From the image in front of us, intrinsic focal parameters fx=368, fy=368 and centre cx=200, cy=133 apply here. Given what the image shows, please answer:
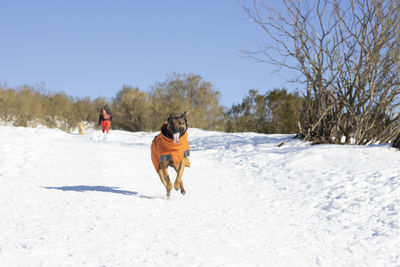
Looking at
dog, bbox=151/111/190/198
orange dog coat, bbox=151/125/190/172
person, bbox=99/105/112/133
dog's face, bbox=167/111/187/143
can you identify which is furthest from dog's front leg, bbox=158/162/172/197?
person, bbox=99/105/112/133

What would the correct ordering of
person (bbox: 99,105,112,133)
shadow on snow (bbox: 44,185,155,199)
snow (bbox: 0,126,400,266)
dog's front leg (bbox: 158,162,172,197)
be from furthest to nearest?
person (bbox: 99,105,112,133) → shadow on snow (bbox: 44,185,155,199) → dog's front leg (bbox: 158,162,172,197) → snow (bbox: 0,126,400,266)

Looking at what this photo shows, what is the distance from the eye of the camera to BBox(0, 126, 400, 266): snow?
346 centimetres

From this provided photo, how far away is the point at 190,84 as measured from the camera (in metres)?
31.8

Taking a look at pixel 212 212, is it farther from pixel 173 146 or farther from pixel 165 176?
pixel 173 146

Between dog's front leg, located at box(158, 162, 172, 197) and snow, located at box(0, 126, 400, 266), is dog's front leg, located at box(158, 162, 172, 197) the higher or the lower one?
the higher one

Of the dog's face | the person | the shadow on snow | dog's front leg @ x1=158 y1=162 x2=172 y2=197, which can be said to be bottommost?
the shadow on snow

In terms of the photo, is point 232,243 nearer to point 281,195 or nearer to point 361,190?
point 281,195

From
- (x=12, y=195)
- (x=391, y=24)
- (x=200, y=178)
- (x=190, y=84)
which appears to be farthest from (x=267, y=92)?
(x=12, y=195)

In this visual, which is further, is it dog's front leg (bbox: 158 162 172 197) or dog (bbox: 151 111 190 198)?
dog's front leg (bbox: 158 162 172 197)

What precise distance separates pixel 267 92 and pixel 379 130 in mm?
17379

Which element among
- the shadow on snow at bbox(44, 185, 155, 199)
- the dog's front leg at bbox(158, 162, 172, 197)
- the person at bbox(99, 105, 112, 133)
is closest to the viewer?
the dog's front leg at bbox(158, 162, 172, 197)

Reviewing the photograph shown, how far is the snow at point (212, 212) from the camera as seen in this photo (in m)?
3.46

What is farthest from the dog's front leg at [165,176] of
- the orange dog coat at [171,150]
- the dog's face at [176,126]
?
the dog's face at [176,126]

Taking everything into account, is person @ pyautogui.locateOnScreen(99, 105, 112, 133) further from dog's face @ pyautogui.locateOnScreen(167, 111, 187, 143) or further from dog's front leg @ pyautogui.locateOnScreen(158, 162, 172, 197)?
dog's face @ pyautogui.locateOnScreen(167, 111, 187, 143)
